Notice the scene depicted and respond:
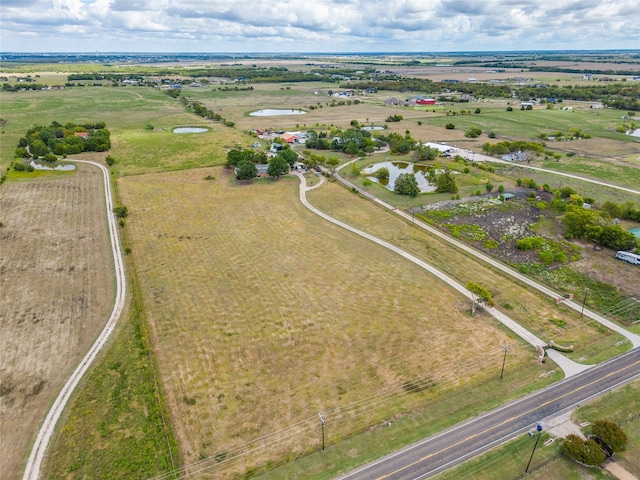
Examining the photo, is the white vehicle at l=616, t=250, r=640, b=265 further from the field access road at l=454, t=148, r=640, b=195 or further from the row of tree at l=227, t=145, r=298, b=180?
the row of tree at l=227, t=145, r=298, b=180

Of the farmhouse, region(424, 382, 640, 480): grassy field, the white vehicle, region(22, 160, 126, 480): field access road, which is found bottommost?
region(424, 382, 640, 480): grassy field

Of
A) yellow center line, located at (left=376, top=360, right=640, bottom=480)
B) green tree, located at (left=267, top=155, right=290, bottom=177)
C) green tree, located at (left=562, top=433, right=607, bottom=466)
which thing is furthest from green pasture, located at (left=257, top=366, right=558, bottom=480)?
green tree, located at (left=267, top=155, right=290, bottom=177)

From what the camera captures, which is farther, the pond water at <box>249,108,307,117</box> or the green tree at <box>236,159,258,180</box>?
the pond water at <box>249,108,307,117</box>

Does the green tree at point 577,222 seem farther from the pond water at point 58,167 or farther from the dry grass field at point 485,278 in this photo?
the pond water at point 58,167

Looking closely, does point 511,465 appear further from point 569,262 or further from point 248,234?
point 248,234

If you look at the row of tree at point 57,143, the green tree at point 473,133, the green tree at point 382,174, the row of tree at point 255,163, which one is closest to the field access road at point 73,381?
the row of tree at point 255,163

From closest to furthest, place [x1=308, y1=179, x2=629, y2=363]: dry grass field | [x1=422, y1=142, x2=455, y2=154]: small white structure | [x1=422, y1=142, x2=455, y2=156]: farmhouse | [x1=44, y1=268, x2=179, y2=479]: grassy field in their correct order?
[x1=44, y1=268, x2=179, y2=479]: grassy field → [x1=308, y1=179, x2=629, y2=363]: dry grass field → [x1=422, y1=142, x2=455, y2=156]: farmhouse → [x1=422, y1=142, x2=455, y2=154]: small white structure
